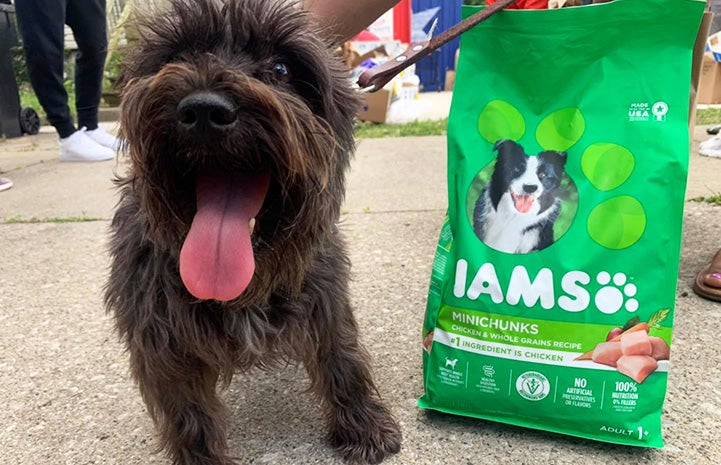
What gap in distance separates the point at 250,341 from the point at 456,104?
3.59 ft

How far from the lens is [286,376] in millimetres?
2279

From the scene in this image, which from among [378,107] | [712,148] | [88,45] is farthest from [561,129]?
[378,107]

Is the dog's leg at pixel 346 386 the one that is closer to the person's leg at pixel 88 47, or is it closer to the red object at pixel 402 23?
the person's leg at pixel 88 47

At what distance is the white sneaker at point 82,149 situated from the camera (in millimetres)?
6031

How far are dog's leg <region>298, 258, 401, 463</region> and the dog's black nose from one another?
628 millimetres

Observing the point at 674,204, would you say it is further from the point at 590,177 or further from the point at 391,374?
the point at 391,374

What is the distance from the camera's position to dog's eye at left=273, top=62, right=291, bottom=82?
158 centimetres

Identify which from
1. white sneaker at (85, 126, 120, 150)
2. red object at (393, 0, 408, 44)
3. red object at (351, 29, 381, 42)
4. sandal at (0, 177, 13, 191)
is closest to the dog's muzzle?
sandal at (0, 177, 13, 191)

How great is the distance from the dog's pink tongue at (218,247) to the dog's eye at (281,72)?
1.00ft

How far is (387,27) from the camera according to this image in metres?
10.7

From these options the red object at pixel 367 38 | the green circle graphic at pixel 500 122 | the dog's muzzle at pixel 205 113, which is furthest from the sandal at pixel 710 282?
the red object at pixel 367 38

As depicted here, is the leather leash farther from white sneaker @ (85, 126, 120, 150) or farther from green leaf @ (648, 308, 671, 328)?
white sneaker @ (85, 126, 120, 150)

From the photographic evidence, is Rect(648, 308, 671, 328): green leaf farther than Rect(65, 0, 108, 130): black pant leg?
No

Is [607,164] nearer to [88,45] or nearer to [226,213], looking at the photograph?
[226,213]
